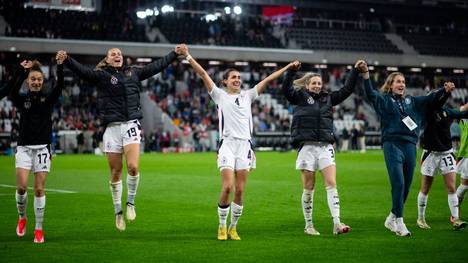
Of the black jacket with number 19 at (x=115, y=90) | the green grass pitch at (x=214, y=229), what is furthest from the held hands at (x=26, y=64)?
the green grass pitch at (x=214, y=229)

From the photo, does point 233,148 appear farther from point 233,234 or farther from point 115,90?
point 115,90

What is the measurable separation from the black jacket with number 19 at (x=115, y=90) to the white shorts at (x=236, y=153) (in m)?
1.90

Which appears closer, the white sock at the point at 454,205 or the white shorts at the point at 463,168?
the white sock at the point at 454,205

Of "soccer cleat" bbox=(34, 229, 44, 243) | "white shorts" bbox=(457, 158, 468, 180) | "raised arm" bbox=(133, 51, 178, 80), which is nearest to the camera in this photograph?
"soccer cleat" bbox=(34, 229, 44, 243)

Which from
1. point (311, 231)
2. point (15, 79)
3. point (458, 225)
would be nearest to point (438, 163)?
point (458, 225)

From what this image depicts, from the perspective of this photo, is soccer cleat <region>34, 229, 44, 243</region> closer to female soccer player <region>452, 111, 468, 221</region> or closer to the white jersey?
the white jersey

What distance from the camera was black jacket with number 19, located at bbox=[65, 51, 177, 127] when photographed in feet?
46.5

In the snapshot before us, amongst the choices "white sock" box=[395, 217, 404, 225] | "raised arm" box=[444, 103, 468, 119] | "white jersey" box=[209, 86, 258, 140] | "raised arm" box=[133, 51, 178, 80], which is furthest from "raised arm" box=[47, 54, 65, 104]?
"raised arm" box=[444, 103, 468, 119]

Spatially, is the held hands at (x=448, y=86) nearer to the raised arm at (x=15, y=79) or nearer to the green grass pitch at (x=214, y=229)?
the green grass pitch at (x=214, y=229)

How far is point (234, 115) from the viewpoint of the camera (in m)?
13.3

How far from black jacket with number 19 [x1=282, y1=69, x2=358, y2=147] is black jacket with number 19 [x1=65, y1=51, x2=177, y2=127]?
220 centimetres

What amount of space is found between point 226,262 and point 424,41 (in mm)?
68261

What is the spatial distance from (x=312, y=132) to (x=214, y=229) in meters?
2.52

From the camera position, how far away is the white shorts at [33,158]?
13242 mm
